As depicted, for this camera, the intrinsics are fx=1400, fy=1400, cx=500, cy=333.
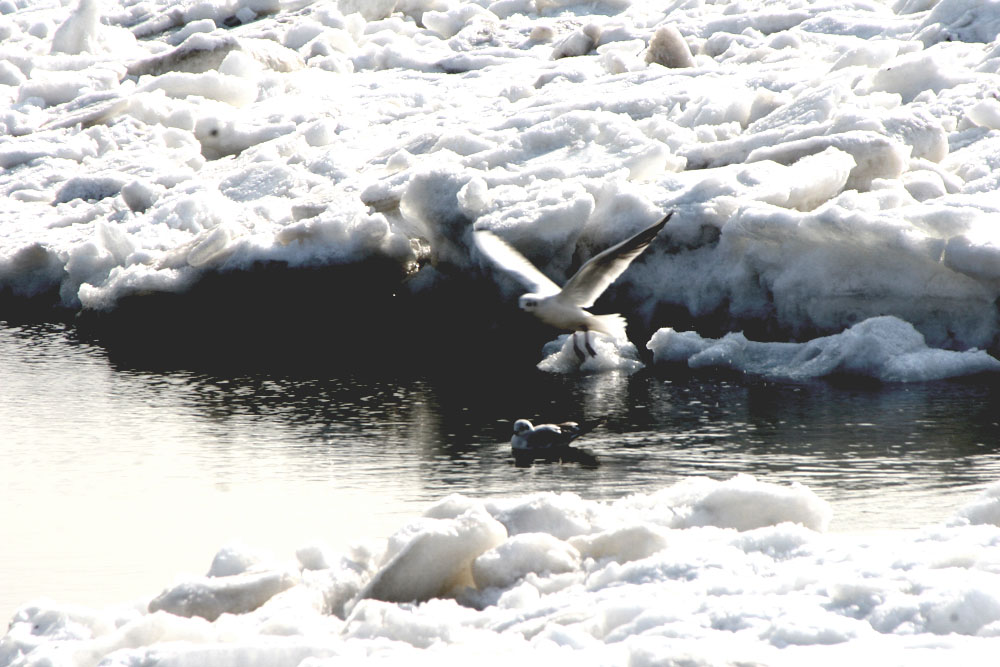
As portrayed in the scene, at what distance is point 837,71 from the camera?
10.7 metres

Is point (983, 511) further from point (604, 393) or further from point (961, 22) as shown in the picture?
point (961, 22)

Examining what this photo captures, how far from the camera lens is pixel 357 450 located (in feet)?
21.3

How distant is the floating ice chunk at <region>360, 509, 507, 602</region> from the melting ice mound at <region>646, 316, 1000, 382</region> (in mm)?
4067

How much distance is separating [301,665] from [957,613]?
1.48 metres

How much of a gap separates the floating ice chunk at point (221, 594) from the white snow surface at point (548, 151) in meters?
4.71

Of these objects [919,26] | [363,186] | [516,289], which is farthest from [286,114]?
[919,26]

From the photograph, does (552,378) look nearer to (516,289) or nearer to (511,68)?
(516,289)

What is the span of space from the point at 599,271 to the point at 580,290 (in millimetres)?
156

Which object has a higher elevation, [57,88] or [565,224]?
[57,88]

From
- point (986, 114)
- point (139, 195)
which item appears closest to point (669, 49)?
point (986, 114)

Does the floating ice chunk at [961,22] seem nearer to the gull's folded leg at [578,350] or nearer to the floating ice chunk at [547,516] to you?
the gull's folded leg at [578,350]

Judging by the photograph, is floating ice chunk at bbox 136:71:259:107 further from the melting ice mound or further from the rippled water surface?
the melting ice mound

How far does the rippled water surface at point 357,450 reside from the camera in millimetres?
5039

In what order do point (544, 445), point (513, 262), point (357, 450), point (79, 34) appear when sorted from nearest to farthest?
point (544, 445)
point (357, 450)
point (513, 262)
point (79, 34)
